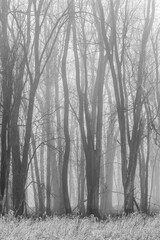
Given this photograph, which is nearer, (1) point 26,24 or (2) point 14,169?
(2) point 14,169

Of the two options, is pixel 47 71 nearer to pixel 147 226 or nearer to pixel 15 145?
pixel 15 145

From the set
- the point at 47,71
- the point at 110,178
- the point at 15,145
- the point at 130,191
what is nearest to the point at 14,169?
the point at 15,145

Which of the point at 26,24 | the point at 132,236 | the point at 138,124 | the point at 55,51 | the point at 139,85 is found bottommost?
the point at 132,236

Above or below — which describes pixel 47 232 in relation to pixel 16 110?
below

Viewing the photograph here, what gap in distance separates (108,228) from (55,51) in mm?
14792

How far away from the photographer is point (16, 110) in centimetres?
1334

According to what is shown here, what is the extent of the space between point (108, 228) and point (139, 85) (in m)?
6.96

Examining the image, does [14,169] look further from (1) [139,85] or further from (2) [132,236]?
(2) [132,236]

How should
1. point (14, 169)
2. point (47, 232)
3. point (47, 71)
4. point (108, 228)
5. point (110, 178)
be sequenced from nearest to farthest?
point (47, 232)
point (108, 228)
point (14, 169)
point (47, 71)
point (110, 178)

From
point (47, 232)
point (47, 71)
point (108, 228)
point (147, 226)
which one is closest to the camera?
point (47, 232)

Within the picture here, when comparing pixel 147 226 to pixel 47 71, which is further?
pixel 47 71

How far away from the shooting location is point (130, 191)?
13.8 meters

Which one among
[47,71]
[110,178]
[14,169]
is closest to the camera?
[14,169]

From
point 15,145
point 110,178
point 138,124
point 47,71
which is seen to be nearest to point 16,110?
point 15,145
